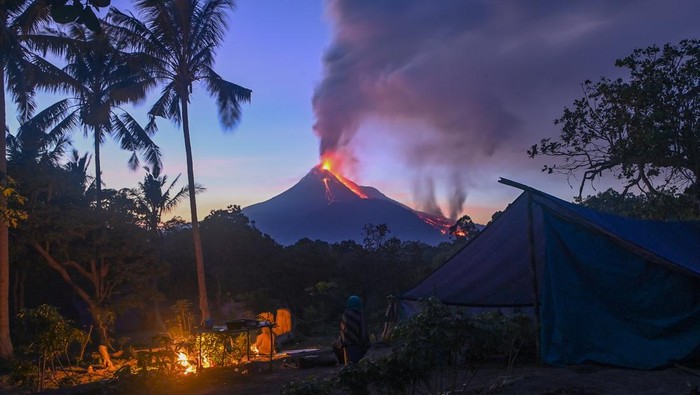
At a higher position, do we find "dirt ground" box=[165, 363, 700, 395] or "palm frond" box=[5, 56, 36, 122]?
"palm frond" box=[5, 56, 36, 122]

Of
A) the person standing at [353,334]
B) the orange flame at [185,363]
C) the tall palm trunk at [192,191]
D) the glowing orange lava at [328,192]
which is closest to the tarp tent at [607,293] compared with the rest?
the person standing at [353,334]

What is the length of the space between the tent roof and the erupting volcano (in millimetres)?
47631

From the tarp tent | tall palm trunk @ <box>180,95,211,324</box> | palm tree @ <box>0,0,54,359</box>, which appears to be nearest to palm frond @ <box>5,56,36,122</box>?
palm tree @ <box>0,0,54,359</box>

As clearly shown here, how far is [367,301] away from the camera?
1919 centimetres

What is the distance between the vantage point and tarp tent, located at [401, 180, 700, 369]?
289 inches

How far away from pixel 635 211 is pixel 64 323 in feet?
41.4

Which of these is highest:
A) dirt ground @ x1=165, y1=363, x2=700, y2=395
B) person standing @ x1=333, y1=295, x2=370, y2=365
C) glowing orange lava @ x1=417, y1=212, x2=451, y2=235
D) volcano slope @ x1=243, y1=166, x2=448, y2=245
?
volcano slope @ x1=243, y1=166, x2=448, y2=245

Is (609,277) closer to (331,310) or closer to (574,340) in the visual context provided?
(574,340)

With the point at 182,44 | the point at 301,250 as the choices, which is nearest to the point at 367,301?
the point at 301,250

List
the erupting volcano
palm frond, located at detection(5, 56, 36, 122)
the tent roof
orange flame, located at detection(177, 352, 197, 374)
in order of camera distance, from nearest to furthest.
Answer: the tent roof
orange flame, located at detection(177, 352, 197, 374)
palm frond, located at detection(5, 56, 36, 122)
the erupting volcano

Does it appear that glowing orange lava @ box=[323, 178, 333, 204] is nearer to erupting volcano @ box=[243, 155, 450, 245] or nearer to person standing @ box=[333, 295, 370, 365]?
erupting volcano @ box=[243, 155, 450, 245]

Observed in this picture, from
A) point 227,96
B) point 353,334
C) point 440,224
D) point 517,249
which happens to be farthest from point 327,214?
point 353,334

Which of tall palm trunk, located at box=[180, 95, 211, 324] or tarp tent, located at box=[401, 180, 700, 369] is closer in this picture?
tarp tent, located at box=[401, 180, 700, 369]

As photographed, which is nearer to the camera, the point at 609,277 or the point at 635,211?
the point at 609,277
